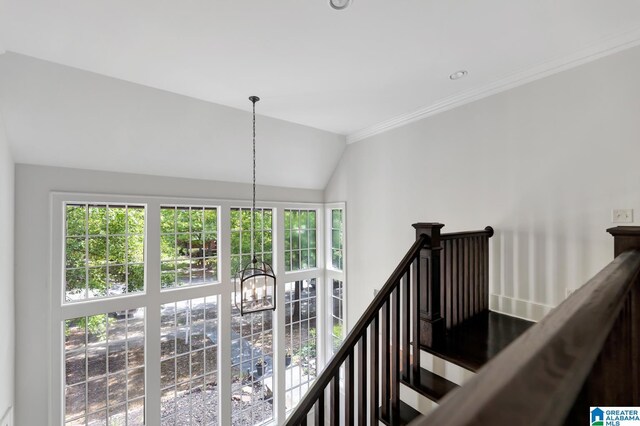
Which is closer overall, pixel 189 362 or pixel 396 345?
pixel 396 345

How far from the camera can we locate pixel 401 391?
84.8 inches

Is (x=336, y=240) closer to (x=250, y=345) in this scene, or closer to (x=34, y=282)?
(x=250, y=345)

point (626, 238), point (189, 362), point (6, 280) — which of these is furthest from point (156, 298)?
point (626, 238)

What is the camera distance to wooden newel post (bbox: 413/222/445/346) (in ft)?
7.09

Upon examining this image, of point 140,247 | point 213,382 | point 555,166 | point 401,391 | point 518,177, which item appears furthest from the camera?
point 213,382

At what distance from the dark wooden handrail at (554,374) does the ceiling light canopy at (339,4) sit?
6.69 ft

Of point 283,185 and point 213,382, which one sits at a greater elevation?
point 283,185

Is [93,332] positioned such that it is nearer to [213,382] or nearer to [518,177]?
[213,382]

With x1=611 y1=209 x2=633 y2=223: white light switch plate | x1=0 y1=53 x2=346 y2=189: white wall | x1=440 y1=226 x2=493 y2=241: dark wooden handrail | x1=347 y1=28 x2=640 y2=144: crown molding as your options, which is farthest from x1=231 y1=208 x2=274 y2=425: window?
x1=611 y1=209 x2=633 y2=223: white light switch plate

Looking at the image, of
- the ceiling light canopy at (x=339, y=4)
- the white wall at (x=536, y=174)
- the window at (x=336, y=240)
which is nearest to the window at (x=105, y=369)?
the window at (x=336, y=240)

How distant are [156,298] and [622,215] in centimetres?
527

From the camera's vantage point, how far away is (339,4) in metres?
1.92

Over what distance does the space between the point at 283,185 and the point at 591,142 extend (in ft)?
13.5

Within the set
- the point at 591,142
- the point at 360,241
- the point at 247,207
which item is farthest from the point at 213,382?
the point at 591,142
